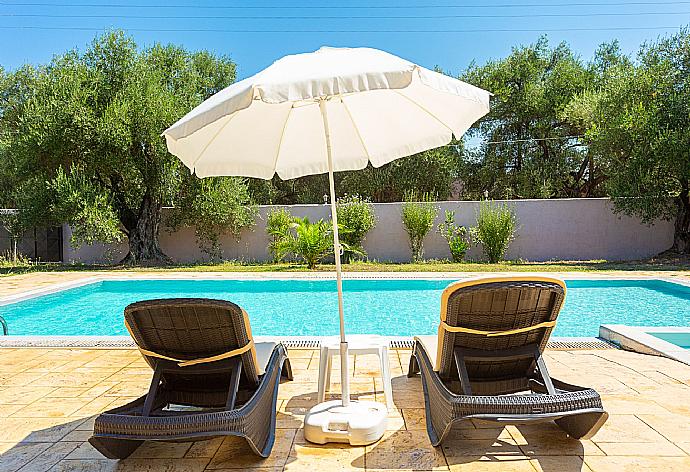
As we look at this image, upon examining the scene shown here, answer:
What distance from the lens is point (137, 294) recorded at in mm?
11188

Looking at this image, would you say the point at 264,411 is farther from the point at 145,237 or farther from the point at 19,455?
the point at 145,237

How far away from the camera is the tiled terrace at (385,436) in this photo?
291 centimetres

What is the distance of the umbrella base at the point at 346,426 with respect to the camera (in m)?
3.15

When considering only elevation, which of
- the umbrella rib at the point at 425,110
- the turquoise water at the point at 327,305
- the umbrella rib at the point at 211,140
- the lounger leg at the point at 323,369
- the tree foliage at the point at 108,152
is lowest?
the turquoise water at the point at 327,305

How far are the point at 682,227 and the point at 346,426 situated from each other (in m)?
14.9

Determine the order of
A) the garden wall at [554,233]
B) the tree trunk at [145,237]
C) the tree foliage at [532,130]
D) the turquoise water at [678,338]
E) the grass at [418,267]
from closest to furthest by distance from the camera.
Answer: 1. the turquoise water at [678,338]
2. the grass at [418,267]
3. the garden wall at [554,233]
4. the tree trunk at [145,237]
5. the tree foliage at [532,130]

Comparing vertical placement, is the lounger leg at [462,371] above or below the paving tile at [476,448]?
above

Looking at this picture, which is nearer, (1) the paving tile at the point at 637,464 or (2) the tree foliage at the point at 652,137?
(1) the paving tile at the point at 637,464

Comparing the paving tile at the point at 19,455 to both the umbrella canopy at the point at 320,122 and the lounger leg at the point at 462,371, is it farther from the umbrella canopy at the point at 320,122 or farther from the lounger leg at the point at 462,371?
the lounger leg at the point at 462,371

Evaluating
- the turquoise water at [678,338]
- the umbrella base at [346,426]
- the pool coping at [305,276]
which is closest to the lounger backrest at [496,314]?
the umbrella base at [346,426]

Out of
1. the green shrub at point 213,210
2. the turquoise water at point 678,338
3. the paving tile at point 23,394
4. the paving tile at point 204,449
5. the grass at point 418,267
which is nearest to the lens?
the paving tile at point 204,449

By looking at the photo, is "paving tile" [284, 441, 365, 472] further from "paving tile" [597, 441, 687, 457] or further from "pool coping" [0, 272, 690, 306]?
"pool coping" [0, 272, 690, 306]

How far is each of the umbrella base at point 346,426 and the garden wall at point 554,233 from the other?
1234 centimetres

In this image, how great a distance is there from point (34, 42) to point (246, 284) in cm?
1615
